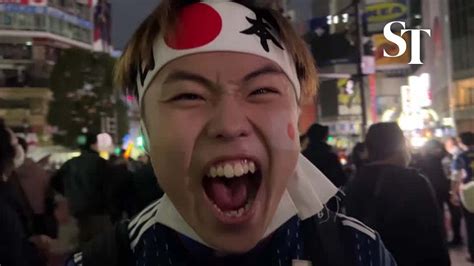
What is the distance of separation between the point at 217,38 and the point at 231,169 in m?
0.25

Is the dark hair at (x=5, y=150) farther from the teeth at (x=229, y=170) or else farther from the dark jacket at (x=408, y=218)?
the teeth at (x=229, y=170)

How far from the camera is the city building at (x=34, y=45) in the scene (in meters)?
41.3

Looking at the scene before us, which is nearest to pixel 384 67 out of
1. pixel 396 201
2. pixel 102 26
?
pixel 396 201

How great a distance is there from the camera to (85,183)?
4930 millimetres

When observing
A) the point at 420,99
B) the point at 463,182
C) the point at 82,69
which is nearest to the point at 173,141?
the point at 463,182

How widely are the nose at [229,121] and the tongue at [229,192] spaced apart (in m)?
0.08

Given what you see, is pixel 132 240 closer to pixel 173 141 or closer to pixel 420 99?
pixel 173 141

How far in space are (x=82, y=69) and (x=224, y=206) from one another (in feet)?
99.1

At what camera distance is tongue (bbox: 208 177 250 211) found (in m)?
1.16

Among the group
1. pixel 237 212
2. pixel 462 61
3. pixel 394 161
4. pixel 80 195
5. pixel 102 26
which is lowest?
pixel 80 195

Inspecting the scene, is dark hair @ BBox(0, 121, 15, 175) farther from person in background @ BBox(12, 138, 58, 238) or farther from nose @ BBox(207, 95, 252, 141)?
nose @ BBox(207, 95, 252, 141)

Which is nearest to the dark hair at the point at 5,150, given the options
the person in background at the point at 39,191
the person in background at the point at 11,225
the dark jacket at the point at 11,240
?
the person in background at the point at 11,225

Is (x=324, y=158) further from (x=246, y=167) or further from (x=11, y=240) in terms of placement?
(x=246, y=167)

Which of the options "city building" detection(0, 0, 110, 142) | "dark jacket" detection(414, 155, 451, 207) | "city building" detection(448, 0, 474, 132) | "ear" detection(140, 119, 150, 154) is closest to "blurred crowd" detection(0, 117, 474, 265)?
"ear" detection(140, 119, 150, 154)
